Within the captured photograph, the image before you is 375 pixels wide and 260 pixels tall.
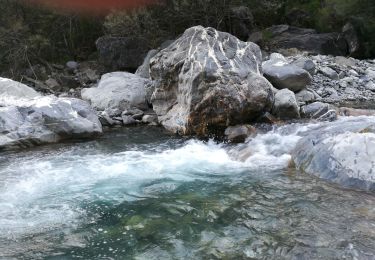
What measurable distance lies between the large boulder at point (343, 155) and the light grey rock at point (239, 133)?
1509 mm

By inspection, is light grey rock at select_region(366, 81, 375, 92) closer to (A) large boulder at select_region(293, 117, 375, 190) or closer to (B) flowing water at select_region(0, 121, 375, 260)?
(B) flowing water at select_region(0, 121, 375, 260)

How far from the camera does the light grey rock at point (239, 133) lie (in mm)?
8336

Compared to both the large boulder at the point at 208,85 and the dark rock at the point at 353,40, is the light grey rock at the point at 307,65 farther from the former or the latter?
the dark rock at the point at 353,40

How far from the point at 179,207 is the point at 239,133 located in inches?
133

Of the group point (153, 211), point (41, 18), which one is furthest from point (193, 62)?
point (41, 18)

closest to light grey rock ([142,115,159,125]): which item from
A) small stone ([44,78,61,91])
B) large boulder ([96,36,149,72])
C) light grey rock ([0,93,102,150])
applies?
light grey rock ([0,93,102,150])

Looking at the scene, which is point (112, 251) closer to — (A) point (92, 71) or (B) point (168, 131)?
(B) point (168, 131)

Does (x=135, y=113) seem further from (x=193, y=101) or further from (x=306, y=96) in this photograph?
(x=306, y=96)

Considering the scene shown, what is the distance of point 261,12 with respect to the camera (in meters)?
17.8

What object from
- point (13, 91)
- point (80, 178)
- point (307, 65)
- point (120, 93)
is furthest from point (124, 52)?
point (80, 178)

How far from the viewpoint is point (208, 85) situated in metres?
8.77

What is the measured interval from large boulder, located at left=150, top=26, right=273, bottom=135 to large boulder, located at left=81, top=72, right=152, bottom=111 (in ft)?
3.08

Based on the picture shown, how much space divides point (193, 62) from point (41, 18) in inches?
360

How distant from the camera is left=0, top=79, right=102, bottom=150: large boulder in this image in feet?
28.2
